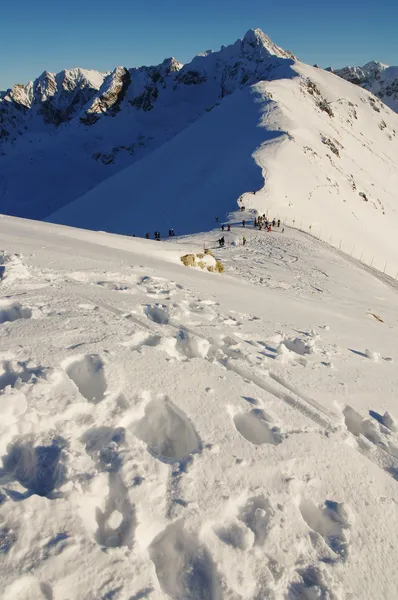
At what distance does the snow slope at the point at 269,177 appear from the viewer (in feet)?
139

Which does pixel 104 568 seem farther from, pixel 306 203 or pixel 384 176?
pixel 384 176

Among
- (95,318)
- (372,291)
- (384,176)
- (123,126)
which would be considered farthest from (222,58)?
(95,318)

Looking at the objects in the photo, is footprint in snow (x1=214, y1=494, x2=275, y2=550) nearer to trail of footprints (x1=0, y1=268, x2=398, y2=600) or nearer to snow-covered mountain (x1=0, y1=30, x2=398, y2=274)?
trail of footprints (x1=0, y1=268, x2=398, y2=600)

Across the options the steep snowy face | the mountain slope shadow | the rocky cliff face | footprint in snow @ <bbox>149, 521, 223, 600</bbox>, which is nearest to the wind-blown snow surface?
footprint in snow @ <bbox>149, 521, 223, 600</bbox>

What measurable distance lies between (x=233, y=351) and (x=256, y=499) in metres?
3.64

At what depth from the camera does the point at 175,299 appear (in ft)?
34.8

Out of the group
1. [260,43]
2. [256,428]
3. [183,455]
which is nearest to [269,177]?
[256,428]

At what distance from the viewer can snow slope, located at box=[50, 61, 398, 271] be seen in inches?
1663

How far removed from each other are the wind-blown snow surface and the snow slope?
95.4 ft

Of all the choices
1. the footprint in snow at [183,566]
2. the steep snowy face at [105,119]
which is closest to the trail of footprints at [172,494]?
the footprint in snow at [183,566]

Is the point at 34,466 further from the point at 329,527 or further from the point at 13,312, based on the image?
the point at 13,312

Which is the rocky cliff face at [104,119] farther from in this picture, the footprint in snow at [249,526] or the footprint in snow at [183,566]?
the footprint in snow at [183,566]

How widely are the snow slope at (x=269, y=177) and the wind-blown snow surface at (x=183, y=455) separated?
29070 mm

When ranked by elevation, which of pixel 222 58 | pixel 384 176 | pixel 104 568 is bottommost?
pixel 104 568
